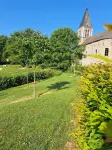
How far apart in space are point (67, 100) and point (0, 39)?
196 feet

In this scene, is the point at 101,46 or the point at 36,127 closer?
the point at 36,127

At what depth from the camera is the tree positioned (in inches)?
1571

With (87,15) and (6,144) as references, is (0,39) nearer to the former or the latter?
(87,15)

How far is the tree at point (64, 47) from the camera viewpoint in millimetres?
39906

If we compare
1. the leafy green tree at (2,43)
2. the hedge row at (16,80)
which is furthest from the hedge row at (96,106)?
the leafy green tree at (2,43)

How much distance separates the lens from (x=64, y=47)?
40844 mm

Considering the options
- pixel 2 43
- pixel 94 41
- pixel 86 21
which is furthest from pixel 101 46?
pixel 2 43

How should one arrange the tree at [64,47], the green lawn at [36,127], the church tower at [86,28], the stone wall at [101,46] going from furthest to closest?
1. the church tower at [86,28]
2. the stone wall at [101,46]
3. the tree at [64,47]
4. the green lawn at [36,127]

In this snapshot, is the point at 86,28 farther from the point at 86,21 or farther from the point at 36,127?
the point at 36,127

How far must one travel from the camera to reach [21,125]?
20.7 feet

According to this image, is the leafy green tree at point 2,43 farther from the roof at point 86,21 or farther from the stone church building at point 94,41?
the roof at point 86,21

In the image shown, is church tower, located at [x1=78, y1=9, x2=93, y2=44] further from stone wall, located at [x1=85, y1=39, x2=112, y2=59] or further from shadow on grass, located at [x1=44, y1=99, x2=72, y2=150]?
shadow on grass, located at [x1=44, y1=99, x2=72, y2=150]

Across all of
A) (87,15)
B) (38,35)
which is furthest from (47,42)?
(87,15)

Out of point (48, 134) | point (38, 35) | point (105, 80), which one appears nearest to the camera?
point (105, 80)
